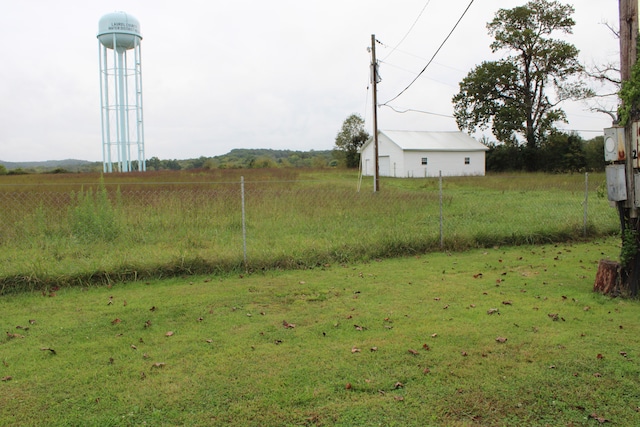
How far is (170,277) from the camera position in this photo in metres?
7.14

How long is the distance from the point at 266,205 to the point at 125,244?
166 inches

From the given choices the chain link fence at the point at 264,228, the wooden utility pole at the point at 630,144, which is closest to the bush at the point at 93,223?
the chain link fence at the point at 264,228

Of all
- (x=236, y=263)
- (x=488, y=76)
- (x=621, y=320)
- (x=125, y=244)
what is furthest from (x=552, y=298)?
(x=488, y=76)

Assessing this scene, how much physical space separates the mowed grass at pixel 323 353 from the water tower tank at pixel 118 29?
32.2 meters

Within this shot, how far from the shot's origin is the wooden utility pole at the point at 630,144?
18.3ft

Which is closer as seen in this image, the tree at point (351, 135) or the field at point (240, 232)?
the field at point (240, 232)

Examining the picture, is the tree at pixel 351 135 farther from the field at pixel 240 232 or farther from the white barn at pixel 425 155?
the field at pixel 240 232

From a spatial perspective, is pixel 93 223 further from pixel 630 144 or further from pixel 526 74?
pixel 526 74

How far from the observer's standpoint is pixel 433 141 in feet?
139

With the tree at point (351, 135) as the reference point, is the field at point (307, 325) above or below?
below

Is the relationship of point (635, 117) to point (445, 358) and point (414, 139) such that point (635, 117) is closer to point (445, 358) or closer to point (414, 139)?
point (445, 358)

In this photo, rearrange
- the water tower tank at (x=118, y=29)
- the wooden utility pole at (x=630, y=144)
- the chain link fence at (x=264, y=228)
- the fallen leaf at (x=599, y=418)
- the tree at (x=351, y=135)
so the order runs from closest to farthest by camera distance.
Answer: the fallen leaf at (x=599, y=418) < the wooden utility pole at (x=630, y=144) < the chain link fence at (x=264, y=228) < the water tower tank at (x=118, y=29) < the tree at (x=351, y=135)

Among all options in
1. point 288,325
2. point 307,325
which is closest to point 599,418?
point 307,325

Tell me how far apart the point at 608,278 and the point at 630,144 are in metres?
1.72
